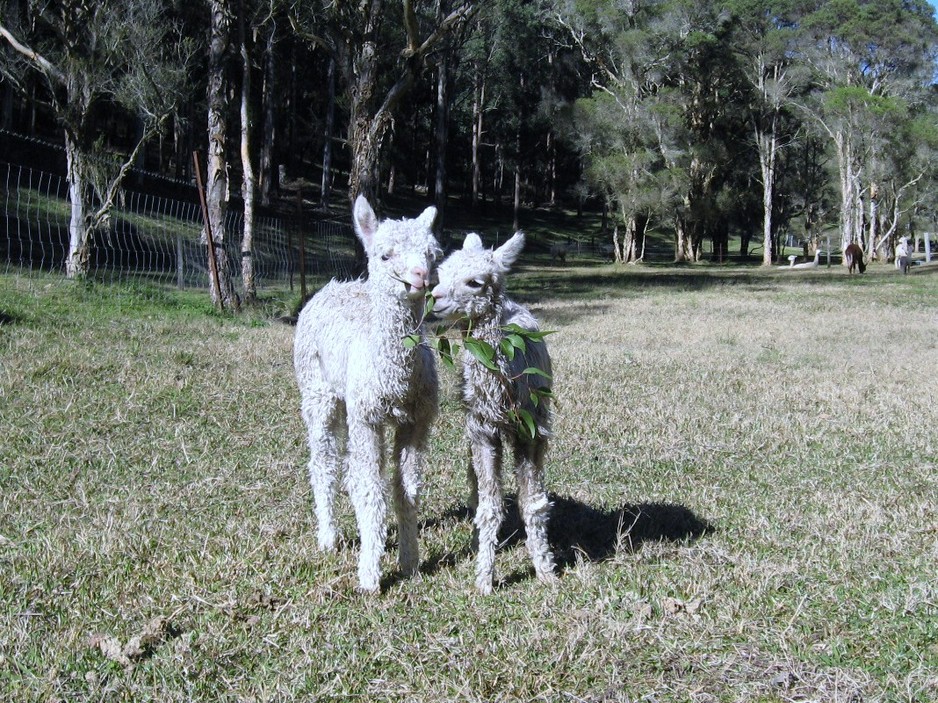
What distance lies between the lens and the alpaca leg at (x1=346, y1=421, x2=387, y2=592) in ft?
16.2

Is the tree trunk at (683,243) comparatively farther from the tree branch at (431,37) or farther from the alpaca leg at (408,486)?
the alpaca leg at (408,486)

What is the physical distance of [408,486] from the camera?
5.00 m

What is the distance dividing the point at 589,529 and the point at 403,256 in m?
2.19

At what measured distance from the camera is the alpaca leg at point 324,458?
5.53 metres

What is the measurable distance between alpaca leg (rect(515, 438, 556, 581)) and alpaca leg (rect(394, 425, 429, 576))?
→ 0.52 metres

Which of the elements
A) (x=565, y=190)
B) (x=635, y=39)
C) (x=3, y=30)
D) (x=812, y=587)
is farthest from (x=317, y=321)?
(x=565, y=190)

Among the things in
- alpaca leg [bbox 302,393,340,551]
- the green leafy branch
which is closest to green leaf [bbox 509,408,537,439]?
the green leafy branch

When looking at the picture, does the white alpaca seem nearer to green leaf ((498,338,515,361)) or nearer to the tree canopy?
green leaf ((498,338,515,361))

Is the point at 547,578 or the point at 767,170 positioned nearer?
the point at 547,578

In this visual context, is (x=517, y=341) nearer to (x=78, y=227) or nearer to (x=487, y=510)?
(x=487, y=510)

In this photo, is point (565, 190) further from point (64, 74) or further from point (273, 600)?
point (273, 600)

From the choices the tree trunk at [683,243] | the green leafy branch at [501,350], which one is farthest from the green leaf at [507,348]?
the tree trunk at [683,243]

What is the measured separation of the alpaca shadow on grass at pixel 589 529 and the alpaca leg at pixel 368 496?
441mm

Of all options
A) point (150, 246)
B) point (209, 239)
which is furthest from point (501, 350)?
point (150, 246)
